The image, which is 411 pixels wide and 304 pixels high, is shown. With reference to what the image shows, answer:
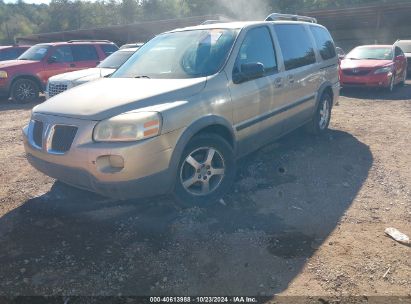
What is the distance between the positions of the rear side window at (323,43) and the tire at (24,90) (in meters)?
8.89

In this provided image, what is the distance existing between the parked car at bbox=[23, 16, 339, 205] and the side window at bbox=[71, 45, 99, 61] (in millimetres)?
7787

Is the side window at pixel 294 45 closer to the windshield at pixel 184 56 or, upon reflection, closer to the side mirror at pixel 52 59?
the windshield at pixel 184 56

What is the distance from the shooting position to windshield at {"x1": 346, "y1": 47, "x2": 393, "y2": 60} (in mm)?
11672

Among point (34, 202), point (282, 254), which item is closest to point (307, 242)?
point (282, 254)

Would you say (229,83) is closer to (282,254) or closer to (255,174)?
(255,174)

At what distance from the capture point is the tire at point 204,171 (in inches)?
142

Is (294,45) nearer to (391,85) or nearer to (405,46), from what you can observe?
(391,85)

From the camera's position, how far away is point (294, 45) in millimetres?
5168

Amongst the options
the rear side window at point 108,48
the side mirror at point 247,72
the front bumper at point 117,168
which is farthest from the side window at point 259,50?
the rear side window at point 108,48

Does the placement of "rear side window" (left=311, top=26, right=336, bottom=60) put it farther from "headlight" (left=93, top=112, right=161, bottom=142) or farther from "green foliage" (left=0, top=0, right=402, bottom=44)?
"green foliage" (left=0, top=0, right=402, bottom=44)

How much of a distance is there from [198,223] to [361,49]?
36.9 ft

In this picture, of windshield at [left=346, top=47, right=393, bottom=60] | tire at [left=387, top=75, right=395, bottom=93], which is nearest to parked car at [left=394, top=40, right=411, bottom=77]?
windshield at [left=346, top=47, right=393, bottom=60]

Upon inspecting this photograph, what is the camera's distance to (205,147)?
3.72 m

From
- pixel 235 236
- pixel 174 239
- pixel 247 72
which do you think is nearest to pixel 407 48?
pixel 247 72
